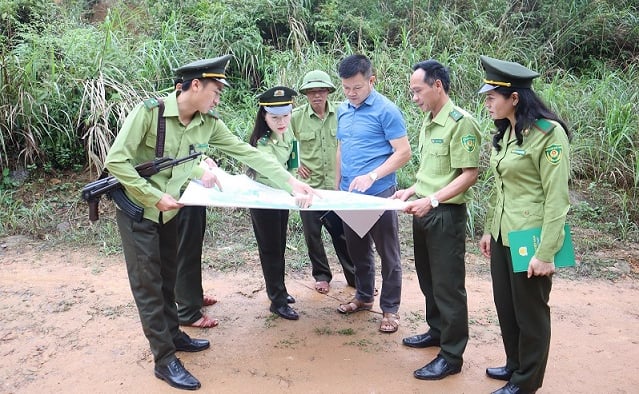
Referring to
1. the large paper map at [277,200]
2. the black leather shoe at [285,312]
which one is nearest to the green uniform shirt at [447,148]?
the large paper map at [277,200]

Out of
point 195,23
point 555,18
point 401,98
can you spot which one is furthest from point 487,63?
point 555,18

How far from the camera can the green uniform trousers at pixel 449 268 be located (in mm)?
3018

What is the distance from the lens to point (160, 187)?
2930 millimetres

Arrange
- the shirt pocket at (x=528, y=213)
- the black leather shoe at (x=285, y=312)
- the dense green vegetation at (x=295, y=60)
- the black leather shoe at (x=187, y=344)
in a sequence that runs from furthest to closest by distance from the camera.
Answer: the dense green vegetation at (x=295, y=60)
the black leather shoe at (x=285, y=312)
the black leather shoe at (x=187, y=344)
the shirt pocket at (x=528, y=213)

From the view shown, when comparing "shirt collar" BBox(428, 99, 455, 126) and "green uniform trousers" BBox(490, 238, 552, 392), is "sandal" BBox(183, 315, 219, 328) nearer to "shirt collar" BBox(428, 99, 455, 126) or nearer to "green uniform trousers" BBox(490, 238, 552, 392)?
"green uniform trousers" BBox(490, 238, 552, 392)

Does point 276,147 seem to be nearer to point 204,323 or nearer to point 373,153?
point 373,153

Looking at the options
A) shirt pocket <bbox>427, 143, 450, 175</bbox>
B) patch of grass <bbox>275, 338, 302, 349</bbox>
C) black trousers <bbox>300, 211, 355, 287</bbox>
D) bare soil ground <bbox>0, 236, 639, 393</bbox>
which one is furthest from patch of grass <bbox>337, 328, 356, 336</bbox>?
shirt pocket <bbox>427, 143, 450, 175</bbox>

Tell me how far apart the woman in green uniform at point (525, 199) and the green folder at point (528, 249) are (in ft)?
0.14

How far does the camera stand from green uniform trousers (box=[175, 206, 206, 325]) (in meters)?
3.62

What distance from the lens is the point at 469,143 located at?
2.92m

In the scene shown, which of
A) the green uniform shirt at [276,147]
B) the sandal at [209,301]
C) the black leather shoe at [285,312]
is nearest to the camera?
the green uniform shirt at [276,147]

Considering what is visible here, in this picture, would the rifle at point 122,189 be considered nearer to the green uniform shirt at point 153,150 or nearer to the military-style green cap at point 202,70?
the green uniform shirt at point 153,150

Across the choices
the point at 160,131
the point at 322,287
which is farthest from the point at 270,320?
the point at 160,131

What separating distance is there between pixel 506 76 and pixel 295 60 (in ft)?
17.5
